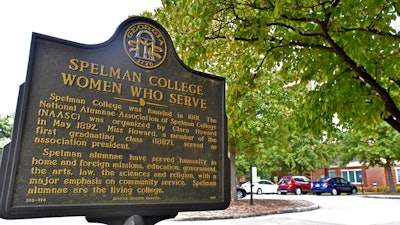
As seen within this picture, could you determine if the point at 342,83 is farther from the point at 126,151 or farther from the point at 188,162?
the point at 126,151

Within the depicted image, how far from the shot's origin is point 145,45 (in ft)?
10.9

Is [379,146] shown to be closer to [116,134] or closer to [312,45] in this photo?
[312,45]

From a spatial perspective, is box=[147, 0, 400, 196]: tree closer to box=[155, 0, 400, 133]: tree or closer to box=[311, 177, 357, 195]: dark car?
box=[155, 0, 400, 133]: tree

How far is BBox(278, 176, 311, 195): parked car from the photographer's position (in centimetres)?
2886

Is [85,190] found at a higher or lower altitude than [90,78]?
lower

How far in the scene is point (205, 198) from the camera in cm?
334

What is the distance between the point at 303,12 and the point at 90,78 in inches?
166

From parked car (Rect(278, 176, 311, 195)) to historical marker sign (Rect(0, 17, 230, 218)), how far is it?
89.3 ft


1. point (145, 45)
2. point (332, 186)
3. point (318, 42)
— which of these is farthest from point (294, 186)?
point (145, 45)

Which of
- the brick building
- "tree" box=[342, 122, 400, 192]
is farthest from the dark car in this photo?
the brick building

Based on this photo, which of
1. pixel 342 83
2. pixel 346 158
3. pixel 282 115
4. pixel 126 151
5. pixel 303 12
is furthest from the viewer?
pixel 346 158

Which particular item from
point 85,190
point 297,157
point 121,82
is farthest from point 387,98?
point 297,157

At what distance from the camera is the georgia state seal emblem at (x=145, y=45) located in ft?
10.7

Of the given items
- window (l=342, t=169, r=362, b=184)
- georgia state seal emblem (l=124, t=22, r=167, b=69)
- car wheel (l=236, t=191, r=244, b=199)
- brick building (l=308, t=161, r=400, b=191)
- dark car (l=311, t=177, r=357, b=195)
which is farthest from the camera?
window (l=342, t=169, r=362, b=184)
